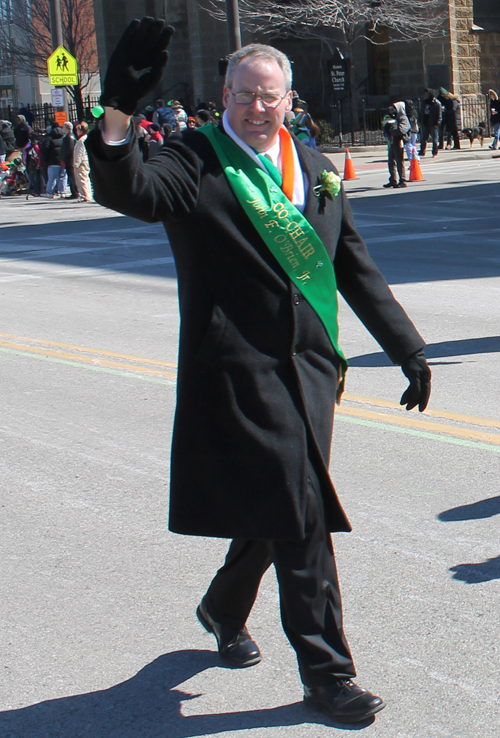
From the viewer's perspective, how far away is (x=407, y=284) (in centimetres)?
1066

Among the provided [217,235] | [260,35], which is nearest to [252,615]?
[217,235]

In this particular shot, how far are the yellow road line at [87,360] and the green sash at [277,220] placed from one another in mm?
4298

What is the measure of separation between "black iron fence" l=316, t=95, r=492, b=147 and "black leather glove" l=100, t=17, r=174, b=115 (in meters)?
31.8

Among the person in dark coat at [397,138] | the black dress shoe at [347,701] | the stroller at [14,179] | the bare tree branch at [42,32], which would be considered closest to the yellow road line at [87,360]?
the black dress shoe at [347,701]

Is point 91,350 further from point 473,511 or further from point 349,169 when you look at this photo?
point 349,169

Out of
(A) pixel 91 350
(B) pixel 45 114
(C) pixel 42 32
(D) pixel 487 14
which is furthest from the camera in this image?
(C) pixel 42 32

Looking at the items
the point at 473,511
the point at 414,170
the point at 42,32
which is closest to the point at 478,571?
the point at 473,511

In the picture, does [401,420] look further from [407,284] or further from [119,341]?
[407,284]

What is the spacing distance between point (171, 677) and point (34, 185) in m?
24.4

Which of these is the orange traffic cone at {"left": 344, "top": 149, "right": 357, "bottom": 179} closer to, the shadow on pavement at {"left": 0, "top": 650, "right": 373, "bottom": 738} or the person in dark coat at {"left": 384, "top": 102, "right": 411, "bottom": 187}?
the person in dark coat at {"left": 384, "top": 102, "right": 411, "bottom": 187}

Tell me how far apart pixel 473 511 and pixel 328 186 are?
2.05 m

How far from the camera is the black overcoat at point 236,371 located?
9.57ft

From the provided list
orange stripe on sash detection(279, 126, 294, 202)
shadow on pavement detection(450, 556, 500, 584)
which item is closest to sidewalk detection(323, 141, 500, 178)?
shadow on pavement detection(450, 556, 500, 584)

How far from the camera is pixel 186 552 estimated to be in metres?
4.30
